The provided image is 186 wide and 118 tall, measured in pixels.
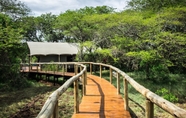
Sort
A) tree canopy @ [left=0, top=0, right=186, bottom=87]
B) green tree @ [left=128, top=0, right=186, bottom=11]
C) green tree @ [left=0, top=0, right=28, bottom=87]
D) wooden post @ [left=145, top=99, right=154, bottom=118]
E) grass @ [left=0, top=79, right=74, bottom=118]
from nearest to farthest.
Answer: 1. wooden post @ [left=145, top=99, right=154, bottom=118]
2. grass @ [left=0, top=79, right=74, bottom=118]
3. tree canopy @ [left=0, top=0, right=186, bottom=87]
4. green tree @ [left=0, top=0, right=28, bottom=87]
5. green tree @ [left=128, top=0, right=186, bottom=11]

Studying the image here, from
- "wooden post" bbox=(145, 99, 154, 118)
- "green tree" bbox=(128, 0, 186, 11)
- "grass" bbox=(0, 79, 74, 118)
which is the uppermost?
"green tree" bbox=(128, 0, 186, 11)

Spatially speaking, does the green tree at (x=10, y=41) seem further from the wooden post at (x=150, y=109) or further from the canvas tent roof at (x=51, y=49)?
the wooden post at (x=150, y=109)

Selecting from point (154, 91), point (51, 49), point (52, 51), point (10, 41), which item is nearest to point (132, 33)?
point (154, 91)

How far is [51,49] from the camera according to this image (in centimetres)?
2295

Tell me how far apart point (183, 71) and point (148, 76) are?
6735mm

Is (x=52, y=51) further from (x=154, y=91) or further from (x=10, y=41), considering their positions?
(x=154, y=91)

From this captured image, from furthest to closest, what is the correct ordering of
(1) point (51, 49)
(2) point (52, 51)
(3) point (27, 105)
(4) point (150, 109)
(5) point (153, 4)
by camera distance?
(1) point (51, 49)
(2) point (52, 51)
(5) point (153, 4)
(3) point (27, 105)
(4) point (150, 109)

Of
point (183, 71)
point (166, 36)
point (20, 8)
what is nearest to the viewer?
point (166, 36)

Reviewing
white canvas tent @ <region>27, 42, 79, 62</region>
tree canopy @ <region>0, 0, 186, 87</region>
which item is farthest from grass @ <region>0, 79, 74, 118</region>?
white canvas tent @ <region>27, 42, 79, 62</region>

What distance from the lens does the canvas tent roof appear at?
2162cm

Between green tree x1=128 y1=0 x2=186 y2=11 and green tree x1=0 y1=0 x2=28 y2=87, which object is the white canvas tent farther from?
green tree x1=128 y1=0 x2=186 y2=11

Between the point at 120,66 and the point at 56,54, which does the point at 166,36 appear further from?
the point at 56,54

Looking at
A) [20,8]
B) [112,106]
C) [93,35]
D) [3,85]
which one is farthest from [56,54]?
[112,106]

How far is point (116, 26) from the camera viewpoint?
14836mm
